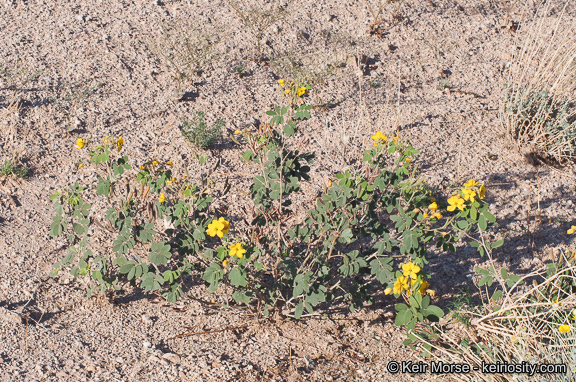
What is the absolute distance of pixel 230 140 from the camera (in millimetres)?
3971

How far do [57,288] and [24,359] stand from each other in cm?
50

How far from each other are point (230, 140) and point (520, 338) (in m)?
2.48

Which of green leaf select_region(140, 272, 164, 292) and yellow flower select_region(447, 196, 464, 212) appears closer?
yellow flower select_region(447, 196, 464, 212)

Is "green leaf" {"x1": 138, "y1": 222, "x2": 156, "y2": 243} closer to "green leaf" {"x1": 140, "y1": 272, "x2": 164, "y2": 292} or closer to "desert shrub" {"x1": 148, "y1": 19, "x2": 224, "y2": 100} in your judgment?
"green leaf" {"x1": 140, "y1": 272, "x2": 164, "y2": 292}

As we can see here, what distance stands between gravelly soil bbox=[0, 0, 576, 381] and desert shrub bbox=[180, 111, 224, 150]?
0.10m

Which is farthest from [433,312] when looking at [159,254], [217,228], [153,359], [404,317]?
[153,359]

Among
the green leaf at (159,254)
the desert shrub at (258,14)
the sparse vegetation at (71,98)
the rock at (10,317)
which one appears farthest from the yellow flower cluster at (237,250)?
the desert shrub at (258,14)

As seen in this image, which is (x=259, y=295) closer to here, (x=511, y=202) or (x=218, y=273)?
(x=218, y=273)

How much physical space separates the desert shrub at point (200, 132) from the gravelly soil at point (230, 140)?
0.10 metres

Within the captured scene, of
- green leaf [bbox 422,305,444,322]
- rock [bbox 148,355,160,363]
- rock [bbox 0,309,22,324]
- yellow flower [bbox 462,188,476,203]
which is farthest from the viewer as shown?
rock [bbox 0,309,22,324]

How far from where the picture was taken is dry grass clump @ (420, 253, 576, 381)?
2.16 m

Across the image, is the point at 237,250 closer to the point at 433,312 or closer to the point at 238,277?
the point at 238,277

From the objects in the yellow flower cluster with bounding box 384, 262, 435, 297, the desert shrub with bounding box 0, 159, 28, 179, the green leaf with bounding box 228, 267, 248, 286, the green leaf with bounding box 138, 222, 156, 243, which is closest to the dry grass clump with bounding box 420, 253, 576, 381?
the yellow flower cluster with bounding box 384, 262, 435, 297

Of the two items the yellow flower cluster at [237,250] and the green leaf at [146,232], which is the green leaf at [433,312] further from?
the green leaf at [146,232]
